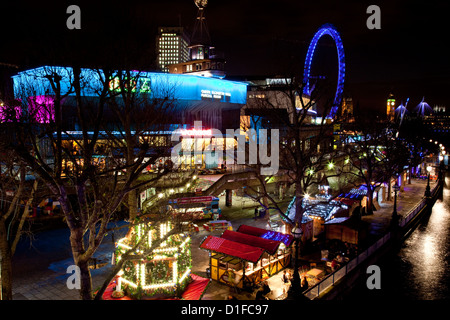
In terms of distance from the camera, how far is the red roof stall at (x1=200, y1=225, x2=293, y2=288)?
14642 mm

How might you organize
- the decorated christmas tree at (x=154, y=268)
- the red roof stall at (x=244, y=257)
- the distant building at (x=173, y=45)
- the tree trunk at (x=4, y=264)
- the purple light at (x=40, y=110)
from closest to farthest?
1. the purple light at (x=40, y=110)
2. the tree trunk at (x=4, y=264)
3. the decorated christmas tree at (x=154, y=268)
4. the red roof stall at (x=244, y=257)
5. the distant building at (x=173, y=45)

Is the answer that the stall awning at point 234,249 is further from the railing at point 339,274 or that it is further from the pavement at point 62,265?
the railing at point 339,274

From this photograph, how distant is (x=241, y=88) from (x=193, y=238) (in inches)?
1329

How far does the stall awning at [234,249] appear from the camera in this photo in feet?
47.0

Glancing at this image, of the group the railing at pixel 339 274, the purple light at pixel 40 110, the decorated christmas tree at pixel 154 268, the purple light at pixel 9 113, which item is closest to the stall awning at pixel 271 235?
the railing at pixel 339 274

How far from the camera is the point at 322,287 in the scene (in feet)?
44.2

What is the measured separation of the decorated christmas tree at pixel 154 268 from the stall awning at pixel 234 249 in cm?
231

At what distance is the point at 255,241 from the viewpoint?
15648mm

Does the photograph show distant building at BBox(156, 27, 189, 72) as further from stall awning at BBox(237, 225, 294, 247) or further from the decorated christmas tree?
the decorated christmas tree

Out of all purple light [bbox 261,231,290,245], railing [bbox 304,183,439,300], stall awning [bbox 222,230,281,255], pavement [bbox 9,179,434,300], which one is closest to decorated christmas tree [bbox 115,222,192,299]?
pavement [bbox 9,179,434,300]

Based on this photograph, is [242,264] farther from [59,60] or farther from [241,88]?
[241,88]

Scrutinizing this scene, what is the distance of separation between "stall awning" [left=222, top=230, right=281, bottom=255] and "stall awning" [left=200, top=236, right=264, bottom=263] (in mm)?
540

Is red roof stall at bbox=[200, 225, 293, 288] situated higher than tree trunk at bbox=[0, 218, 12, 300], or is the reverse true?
tree trunk at bbox=[0, 218, 12, 300]

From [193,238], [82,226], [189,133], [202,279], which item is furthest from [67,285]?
[189,133]
